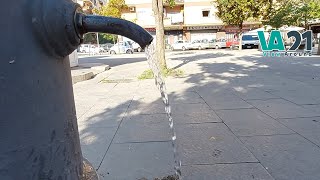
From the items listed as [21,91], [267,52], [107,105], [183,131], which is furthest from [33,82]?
[267,52]

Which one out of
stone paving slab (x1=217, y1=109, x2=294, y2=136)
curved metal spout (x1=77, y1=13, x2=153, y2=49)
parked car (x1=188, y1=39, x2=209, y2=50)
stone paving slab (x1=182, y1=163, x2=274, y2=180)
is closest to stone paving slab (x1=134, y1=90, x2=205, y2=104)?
stone paving slab (x1=217, y1=109, x2=294, y2=136)

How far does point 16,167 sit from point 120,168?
2.41 metres

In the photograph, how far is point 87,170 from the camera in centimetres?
142

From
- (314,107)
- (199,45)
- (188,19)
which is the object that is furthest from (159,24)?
(188,19)

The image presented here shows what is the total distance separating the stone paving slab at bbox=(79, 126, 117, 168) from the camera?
141 inches

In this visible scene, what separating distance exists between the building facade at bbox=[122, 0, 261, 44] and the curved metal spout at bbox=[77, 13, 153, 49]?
39.1 metres

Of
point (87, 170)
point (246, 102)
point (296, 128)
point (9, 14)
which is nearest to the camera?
point (9, 14)

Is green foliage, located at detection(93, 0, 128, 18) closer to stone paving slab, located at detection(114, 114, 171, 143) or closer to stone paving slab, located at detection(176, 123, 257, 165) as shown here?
stone paving slab, located at detection(114, 114, 171, 143)

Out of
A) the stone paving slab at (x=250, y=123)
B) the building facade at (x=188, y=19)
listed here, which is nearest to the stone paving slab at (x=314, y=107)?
the stone paving slab at (x=250, y=123)

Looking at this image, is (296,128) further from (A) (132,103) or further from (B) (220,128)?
(A) (132,103)

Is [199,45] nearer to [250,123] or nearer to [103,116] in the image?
[103,116]

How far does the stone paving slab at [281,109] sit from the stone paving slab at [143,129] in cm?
196

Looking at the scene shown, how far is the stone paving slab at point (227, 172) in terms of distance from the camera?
2996mm

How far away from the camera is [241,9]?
25.8 meters
